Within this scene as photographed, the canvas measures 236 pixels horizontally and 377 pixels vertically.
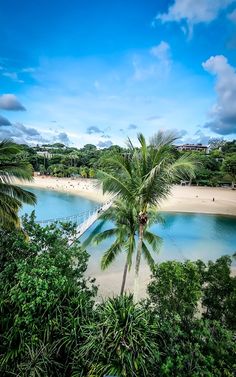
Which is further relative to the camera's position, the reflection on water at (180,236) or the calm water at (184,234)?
the calm water at (184,234)

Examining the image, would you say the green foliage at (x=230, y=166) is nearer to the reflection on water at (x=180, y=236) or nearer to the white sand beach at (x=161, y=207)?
the white sand beach at (x=161, y=207)

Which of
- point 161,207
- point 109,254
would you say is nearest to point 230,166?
point 161,207

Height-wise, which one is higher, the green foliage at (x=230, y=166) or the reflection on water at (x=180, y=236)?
the green foliage at (x=230, y=166)

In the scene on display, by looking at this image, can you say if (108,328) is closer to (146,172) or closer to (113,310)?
(113,310)

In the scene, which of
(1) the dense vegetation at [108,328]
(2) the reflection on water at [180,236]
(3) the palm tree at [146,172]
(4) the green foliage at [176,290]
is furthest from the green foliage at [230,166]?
(1) the dense vegetation at [108,328]

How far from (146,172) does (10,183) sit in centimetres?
370

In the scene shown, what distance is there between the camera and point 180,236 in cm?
2000

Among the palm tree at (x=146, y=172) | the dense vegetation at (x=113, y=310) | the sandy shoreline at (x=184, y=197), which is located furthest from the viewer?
the sandy shoreline at (x=184, y=197)

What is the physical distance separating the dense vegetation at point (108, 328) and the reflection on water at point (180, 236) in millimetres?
6159

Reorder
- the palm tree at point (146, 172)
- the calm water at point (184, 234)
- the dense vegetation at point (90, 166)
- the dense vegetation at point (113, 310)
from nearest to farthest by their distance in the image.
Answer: the dense vegetation at point (113, 310) < the palm tree at point (146, 172) < the calm water at point (184, 234) < the dense vegetation at point (90, 166)

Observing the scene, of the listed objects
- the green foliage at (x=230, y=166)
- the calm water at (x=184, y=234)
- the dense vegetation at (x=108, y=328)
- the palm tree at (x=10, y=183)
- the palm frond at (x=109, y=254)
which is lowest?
the calm water at (x=184, y=234)

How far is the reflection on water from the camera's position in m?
13.4

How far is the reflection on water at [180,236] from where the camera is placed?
13398mm

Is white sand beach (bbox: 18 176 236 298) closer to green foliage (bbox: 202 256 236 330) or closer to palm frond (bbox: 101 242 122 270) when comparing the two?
palm frond (bbox: 101 242 122 270)
